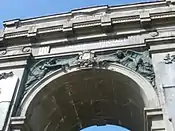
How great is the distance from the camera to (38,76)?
11758 millimetres

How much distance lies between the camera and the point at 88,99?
1257 cm

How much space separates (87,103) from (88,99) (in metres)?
0.23

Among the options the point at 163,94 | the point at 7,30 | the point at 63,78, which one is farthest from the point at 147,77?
the point at 7,30

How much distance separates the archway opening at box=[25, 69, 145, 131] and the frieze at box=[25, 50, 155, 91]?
361 millimetres

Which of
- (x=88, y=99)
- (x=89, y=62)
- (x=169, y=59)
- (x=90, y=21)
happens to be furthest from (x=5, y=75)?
(x=169, y=59)

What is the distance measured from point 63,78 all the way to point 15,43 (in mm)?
3122

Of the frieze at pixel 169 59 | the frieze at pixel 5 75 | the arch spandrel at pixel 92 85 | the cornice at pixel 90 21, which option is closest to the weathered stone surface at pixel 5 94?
the frieze at pixel 5 75

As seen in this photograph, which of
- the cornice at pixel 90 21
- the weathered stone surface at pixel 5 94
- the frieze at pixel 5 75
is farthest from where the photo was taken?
the cornice at pixel 90 21

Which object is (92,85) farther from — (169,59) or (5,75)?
(5,75)

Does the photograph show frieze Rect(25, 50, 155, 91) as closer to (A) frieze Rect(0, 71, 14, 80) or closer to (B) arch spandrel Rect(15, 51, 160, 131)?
(B) arch spandrel Rect(15, 51, 160, 131)

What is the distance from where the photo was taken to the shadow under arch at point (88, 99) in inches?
428

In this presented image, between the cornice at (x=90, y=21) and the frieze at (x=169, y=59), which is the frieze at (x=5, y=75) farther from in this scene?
the frieze at (x=169, y=59)

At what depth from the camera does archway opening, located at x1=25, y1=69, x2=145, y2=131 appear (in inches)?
445

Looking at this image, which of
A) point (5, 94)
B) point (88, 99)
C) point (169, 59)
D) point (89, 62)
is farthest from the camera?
point (88, 99)
